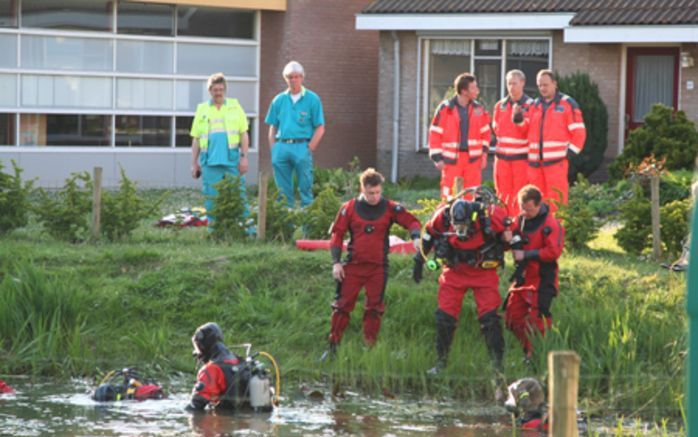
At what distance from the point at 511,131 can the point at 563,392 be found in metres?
11.1

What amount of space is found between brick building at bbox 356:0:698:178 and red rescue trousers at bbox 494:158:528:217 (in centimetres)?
917

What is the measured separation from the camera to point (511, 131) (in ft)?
54.4

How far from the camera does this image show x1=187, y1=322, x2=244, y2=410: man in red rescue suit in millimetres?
10453

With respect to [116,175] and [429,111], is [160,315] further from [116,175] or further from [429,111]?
[429,111]

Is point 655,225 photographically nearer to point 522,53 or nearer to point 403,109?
point 522,53

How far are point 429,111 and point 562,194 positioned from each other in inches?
510

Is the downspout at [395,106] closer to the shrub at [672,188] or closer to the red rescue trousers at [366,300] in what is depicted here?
the shrub at [672,188]

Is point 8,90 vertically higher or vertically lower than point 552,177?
higher

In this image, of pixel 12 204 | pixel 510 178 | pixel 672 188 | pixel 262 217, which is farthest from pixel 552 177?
pixel 12 204

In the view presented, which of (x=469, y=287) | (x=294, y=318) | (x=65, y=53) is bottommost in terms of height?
(x=294, y=318)

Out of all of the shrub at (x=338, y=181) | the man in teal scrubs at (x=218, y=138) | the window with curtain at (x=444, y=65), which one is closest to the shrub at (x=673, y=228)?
the man in teal scrubs at (x=218, y=138)

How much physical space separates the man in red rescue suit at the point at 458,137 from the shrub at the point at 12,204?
4709 mm

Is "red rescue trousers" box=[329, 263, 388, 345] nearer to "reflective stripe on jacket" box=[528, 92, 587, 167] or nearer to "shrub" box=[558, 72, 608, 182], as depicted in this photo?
"reflective stripe on jacket" box=[528, 92, 587, 167]

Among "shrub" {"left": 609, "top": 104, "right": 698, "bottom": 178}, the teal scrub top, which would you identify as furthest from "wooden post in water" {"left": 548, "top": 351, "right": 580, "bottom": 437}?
"shrub" {"left": 609, "top": 104, "right": 698, "bottom": 178}
